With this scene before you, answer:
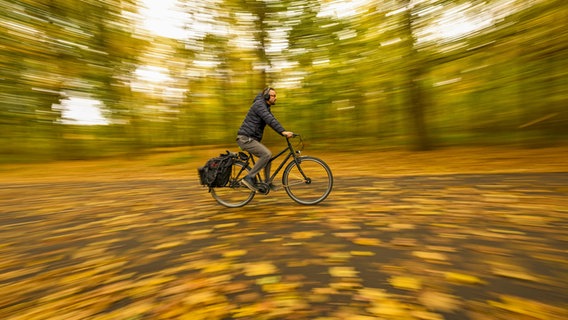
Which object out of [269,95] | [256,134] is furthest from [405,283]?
[269,95]

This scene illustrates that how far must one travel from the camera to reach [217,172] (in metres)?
5.82

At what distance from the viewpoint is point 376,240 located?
3670mm

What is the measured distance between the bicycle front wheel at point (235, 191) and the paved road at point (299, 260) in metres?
0.26

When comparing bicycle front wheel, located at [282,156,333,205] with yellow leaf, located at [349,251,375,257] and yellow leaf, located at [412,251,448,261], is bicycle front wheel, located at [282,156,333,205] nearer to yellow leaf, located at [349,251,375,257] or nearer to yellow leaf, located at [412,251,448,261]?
yellow leaf, located at [349,251,375,257]

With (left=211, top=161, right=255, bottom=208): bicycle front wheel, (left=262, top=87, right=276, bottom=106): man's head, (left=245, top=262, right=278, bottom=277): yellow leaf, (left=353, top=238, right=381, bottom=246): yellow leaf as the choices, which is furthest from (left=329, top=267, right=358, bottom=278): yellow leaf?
(left=262, top=87, right=276, bottom=106): man's head

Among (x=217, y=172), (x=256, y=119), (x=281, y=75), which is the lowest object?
(x=217, y=172)

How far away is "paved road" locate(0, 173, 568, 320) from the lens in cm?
232

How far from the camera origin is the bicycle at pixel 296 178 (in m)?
5.75

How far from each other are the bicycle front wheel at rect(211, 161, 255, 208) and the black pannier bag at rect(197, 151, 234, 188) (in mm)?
103

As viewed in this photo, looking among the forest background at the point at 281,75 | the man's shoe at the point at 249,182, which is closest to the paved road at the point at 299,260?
the man's shoe at the point at 249,182

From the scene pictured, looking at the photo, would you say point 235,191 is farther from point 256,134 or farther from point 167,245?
point 167,245

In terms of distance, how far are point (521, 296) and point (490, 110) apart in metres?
16.5

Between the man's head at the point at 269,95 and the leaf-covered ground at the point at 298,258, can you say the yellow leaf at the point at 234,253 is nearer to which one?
the leaf-covered ground at the point at 298,258

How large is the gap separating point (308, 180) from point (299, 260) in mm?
2670
